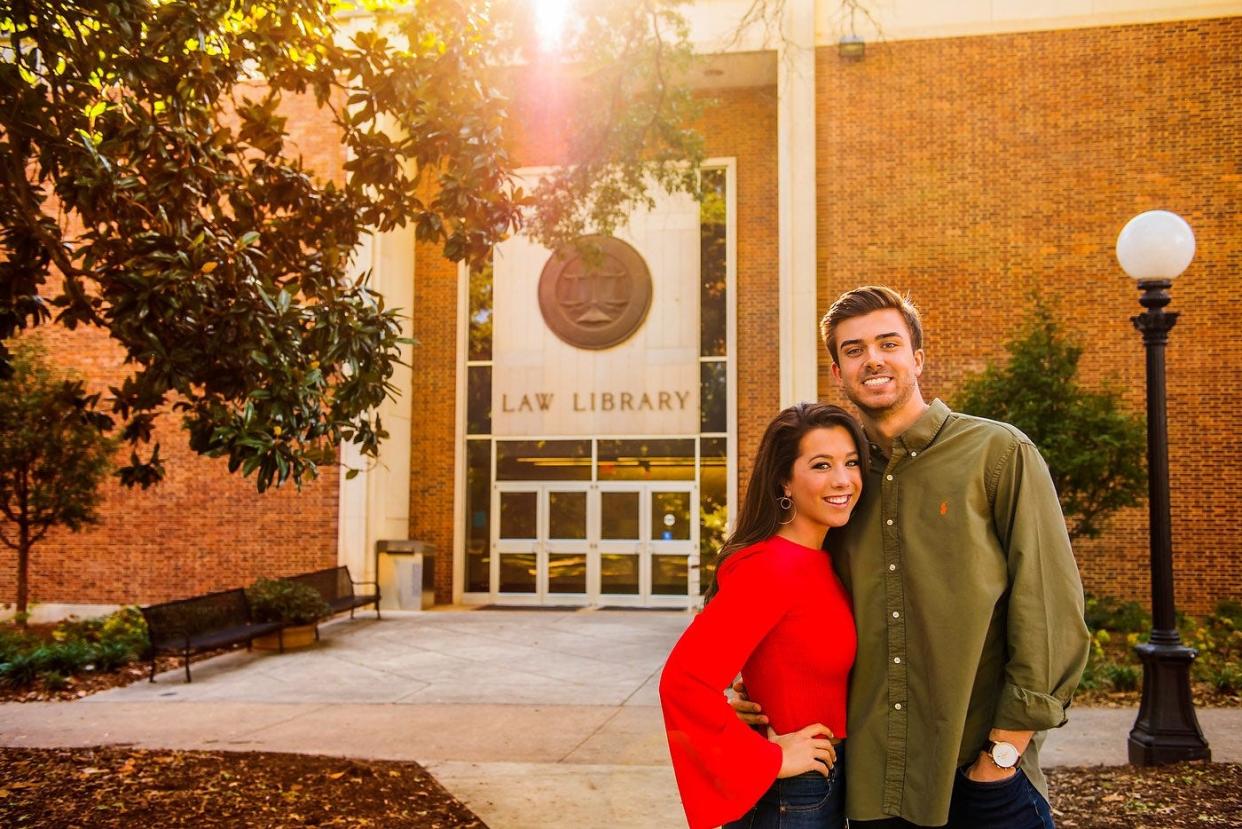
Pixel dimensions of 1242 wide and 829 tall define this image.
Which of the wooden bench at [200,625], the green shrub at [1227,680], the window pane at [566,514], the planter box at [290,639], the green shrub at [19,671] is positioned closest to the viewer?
the green shrub at [1227,680]

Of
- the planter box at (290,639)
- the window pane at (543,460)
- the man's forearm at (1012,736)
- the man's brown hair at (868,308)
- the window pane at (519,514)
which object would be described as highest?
the man's brown hair at (868,308)

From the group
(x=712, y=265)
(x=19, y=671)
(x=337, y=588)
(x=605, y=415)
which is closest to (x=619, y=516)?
(x=605, y=415)

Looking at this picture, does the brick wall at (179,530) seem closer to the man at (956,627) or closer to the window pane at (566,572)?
the window pane at (566,572)

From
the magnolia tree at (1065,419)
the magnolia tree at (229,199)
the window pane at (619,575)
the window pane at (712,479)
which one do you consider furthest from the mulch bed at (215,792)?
the window pane at (619,575)

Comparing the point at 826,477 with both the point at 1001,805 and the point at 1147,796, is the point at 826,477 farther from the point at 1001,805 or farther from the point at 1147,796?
the point at 1147,796

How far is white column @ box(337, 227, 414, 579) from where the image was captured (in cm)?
1762

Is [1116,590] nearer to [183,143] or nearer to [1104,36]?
[1104,36]

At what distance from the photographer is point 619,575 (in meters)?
19.1

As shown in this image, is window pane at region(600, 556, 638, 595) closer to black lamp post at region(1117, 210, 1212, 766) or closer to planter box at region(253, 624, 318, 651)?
planter box at region(253, 624, 318, 651)

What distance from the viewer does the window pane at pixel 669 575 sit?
18750mm

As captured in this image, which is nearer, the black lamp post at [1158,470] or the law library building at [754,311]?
the black lamp post at [1158,470]

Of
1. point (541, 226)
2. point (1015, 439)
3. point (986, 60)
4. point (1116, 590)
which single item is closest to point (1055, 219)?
point (986, 60)

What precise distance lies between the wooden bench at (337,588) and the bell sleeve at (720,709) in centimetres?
1289

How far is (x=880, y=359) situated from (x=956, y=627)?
0.68 m
